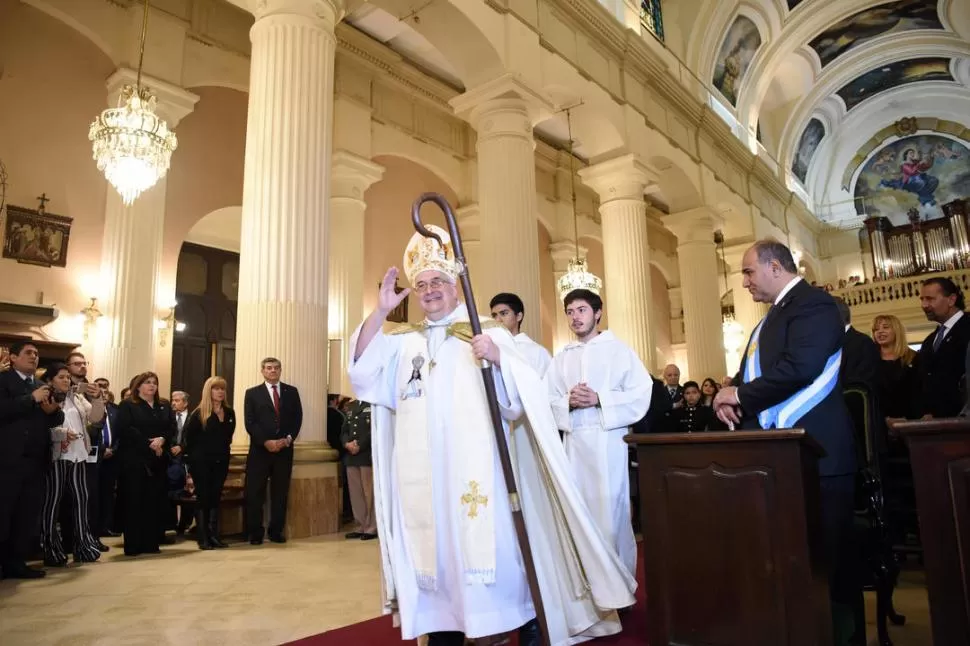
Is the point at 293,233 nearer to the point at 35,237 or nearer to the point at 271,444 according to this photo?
the point at 271,444

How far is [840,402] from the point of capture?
8.84ft

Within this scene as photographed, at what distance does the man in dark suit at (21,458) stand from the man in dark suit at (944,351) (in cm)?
548

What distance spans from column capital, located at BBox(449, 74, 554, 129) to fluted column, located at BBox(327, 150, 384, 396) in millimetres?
2054

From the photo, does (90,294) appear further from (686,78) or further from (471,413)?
(686,78)

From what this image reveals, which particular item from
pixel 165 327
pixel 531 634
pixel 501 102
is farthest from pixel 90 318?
pixel 531 634

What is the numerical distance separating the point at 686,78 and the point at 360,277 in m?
8.09

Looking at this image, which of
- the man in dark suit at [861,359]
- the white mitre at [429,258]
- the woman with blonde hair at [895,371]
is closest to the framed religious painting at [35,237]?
Answer: the white mitre at [429,258]

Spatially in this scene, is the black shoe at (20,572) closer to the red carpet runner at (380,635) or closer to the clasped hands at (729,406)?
the red carpet runner at (380,635)

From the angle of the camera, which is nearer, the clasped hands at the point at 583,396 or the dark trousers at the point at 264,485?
the clasped hands at the point at 583,396

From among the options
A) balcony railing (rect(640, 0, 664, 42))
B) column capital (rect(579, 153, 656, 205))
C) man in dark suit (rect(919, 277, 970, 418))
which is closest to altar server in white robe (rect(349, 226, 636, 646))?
man in dark suit (rect(919, 277, 970, 418))

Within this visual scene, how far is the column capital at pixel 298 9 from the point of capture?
19.8ft

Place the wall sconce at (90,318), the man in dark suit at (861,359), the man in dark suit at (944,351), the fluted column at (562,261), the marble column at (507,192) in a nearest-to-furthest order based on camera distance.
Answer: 1. the man in dark suit at (861,359)
2. the man in dark suit at (944,351)
3. the marble column at (507,192)
4. the wall sconce at (90,318)
5. the fluted column at (562,261)

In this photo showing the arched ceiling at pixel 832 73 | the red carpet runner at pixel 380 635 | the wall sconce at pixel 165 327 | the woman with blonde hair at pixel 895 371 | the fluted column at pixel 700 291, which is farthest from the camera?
the arched ceiling at pixel 832 73

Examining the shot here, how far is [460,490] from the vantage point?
2572 millimetres
